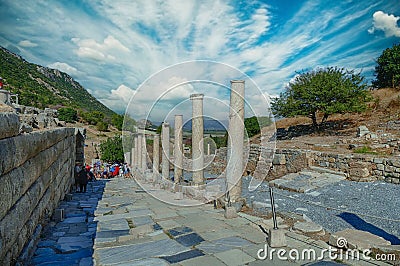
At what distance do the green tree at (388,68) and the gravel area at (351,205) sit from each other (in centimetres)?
2894

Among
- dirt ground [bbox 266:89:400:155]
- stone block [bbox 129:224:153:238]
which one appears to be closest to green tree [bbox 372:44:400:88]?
dirt ground [bbox 266:89:400:155]

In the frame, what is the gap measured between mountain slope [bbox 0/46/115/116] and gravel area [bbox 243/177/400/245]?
6010 cm

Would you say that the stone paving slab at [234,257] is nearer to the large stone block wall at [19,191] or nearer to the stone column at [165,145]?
the large stone block wall at [19,191]

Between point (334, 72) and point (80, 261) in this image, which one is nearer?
point (80, 261)

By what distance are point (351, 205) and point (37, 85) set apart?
93.5 meters

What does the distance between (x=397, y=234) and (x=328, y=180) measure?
21.0 feet

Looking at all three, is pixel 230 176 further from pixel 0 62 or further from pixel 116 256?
pixel 0 62

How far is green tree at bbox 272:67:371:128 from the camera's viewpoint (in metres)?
21.5

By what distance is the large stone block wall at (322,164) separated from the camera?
37.7 feet

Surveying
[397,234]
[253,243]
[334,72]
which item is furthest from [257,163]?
[253,243]

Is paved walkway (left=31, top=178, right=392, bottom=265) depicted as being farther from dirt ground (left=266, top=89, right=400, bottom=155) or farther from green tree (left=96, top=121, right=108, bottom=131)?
green tree (left=96, top=121, right=108, bottom=131)

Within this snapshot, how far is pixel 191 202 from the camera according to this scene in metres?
8.68

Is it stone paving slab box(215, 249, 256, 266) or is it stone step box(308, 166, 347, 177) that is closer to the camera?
stone paving slab box(215, 249, 256, 266)

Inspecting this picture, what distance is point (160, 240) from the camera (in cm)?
515
